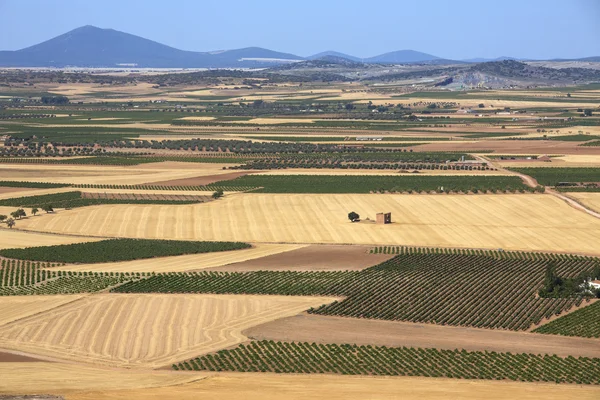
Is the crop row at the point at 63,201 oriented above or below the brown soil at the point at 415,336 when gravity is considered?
below

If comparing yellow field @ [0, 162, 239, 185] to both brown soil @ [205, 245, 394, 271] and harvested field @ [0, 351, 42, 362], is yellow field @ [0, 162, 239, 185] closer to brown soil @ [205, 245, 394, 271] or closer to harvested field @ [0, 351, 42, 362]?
brown soil @ [205, 245, 394, 271]

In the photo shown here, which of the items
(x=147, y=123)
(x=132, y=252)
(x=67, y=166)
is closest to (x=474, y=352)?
(x=132, y=252)

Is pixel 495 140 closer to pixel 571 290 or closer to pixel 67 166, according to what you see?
pixel 67 166

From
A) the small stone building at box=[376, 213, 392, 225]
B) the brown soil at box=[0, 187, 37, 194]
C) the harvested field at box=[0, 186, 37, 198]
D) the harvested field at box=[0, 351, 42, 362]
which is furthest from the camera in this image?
the brown soil at box=[0, 187, 37, 194]

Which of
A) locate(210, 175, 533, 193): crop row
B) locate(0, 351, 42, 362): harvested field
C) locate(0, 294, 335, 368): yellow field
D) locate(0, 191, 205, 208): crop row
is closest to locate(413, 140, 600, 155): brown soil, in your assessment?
locate(210, 175, 533, 193): crop row

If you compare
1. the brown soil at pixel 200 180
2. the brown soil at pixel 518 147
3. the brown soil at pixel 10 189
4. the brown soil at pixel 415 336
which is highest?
the brown soil at pixel 415 336

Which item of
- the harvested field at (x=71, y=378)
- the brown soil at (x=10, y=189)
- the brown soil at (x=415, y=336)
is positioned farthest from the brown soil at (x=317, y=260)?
the brown soil at (x=10, y=189)

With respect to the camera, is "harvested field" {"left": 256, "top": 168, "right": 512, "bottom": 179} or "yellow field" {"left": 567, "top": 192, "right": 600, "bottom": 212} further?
"harvested field" {"left": 256, "top": 168, "right": 512, "bottom": 179}

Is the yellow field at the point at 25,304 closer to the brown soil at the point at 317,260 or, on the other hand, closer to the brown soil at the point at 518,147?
the brown soil at the point at 317,260
